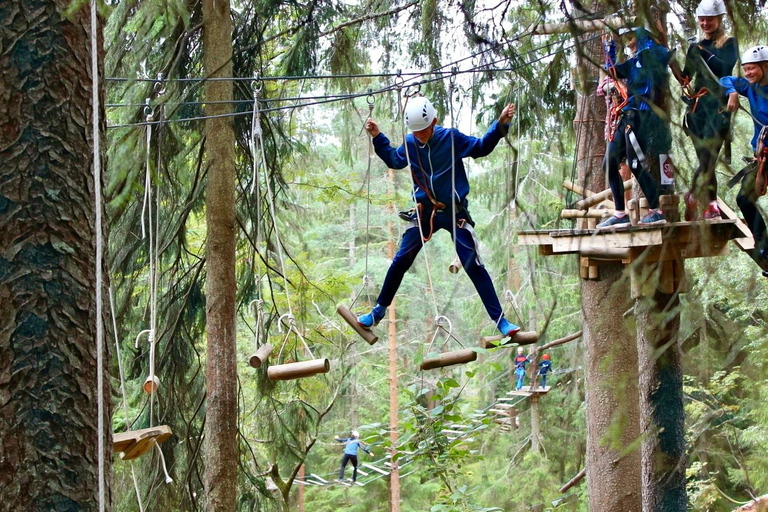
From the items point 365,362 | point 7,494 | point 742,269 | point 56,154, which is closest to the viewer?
point 7,494

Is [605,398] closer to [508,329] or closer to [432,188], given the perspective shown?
[508,329]

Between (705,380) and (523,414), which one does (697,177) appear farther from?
(523,414)

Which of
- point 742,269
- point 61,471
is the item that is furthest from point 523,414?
point 61,471

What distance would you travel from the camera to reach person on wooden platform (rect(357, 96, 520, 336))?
5.15 meters

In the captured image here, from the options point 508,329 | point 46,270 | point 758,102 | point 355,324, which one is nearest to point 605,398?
point 508,329

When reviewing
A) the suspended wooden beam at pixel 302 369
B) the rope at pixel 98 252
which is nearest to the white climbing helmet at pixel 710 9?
the suspended wooden beam at pixel 302 369

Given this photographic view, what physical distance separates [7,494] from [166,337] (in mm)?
5036

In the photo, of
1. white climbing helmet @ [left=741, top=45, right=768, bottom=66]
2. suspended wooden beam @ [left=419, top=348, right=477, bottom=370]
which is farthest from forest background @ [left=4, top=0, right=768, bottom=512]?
white climbing helmet @ [left=741, top=45, right=768, bottom=66]

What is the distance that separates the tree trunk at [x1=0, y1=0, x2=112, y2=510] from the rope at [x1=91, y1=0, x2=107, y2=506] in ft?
0.08

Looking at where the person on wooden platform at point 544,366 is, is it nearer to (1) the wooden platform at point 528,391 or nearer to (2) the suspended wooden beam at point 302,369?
(1) the wooden platform at point 528,391

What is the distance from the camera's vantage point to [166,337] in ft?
24.5

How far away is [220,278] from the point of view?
6223mm

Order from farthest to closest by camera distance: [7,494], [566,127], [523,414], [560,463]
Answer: [523,414] < [560,463] < [566,127] < [7,494]

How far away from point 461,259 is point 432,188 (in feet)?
1.60
